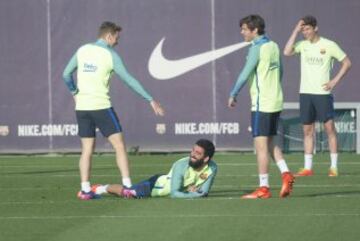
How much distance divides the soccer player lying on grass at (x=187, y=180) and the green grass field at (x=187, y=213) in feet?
0.56

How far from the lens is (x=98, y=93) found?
13562 millimetres

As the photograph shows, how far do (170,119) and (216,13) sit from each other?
202cm

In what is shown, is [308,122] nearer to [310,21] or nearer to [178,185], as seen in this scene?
[310,21]

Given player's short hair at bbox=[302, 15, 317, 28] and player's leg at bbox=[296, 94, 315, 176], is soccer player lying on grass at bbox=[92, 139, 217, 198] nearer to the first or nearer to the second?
player's leg at bbox=[296, 94, 315, 176]

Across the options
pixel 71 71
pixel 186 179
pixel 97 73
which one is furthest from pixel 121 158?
pixel 71 71

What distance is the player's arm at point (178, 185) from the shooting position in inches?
512

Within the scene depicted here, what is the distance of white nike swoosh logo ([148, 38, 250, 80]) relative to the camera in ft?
70.8

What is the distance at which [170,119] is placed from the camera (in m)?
21.7

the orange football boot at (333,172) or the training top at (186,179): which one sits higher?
the training top at (186,179)

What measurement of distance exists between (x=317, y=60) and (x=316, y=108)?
0.67 meters

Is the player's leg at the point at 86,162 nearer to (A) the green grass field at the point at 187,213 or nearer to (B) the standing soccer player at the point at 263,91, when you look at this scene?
(A) the green grass field at the point at 187,213

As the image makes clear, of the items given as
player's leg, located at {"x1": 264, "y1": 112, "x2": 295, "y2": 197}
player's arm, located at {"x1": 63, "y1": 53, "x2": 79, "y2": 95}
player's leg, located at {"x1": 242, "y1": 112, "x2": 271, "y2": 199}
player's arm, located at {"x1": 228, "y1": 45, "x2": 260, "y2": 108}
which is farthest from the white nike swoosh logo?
player's arm, located at {"x1": 228, "y1": 45, "x2": 260, "y2": 108}

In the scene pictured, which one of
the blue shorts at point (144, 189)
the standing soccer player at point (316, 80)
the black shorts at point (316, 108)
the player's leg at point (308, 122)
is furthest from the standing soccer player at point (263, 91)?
the black shorts at point (316, 108)

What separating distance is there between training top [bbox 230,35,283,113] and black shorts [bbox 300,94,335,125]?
3.74m
